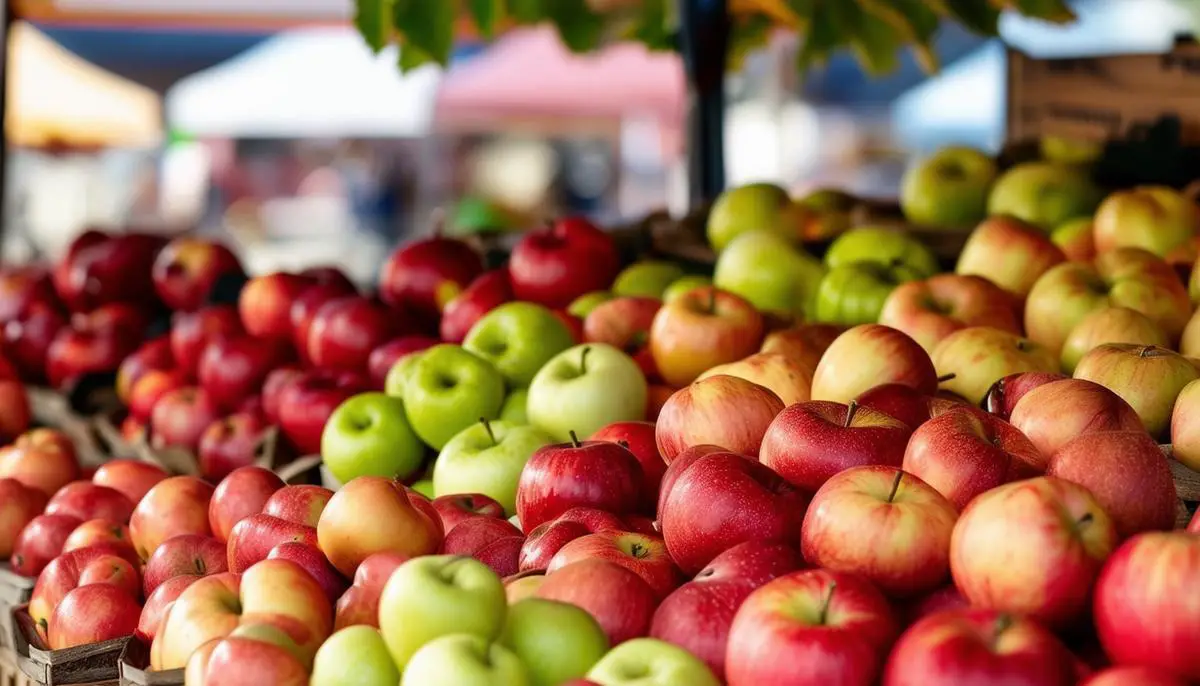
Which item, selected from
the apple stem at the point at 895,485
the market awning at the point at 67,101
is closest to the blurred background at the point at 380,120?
the market awning at the point at 67,101

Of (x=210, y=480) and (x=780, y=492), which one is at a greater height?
(x=780, y=492)

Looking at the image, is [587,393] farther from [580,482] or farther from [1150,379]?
[1150,379]

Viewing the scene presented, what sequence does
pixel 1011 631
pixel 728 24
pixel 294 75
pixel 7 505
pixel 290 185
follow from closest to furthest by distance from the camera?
1. pixel 1011 631
2. pixel 7 505
3. pixel 728 24
4. pixel 294 75
5. pixel 290 185

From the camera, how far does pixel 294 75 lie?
9.62 metres

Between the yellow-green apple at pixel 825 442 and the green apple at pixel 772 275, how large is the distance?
1.41 m

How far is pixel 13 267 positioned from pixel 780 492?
164 inches

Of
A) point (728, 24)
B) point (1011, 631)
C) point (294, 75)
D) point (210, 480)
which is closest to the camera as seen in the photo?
point (1011, 631)

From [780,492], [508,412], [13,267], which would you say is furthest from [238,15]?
[780,492]

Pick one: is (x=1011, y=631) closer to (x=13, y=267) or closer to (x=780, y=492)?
(x=780, y=492)

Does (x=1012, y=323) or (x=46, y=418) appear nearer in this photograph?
(x=1012, y=323)

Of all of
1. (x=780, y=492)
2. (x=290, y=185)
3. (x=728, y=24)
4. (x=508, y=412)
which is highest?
(x=728, y=24)

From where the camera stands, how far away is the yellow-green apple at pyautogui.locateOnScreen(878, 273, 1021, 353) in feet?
8.93

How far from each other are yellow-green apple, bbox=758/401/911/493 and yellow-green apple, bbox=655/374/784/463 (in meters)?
0.25

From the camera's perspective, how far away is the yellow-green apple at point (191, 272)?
13.7 ft
